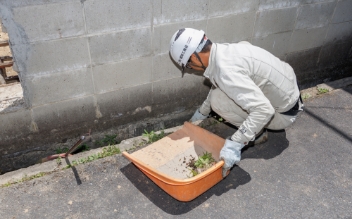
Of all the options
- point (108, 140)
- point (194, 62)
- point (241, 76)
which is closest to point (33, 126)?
point (108, 140)

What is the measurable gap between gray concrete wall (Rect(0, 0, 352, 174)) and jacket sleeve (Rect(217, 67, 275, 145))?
1.04m

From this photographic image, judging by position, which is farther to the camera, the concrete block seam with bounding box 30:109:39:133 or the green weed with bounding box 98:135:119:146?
the green weed with bounding box 98:135:119:146

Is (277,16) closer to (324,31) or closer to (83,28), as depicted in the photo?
(324,31)

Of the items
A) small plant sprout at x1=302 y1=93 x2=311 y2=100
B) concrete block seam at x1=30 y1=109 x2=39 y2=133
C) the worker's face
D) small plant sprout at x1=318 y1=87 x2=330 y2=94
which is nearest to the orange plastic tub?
the worker's face

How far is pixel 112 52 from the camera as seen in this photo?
351cm

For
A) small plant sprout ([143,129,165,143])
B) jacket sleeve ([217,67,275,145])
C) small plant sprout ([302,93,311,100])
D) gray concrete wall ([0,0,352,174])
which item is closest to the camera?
jacket sleeve ([217,67,275,145])

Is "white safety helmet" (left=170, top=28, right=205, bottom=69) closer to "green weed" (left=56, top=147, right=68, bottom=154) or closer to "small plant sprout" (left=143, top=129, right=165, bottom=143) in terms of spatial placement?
"small plant sprout" (left=143, top=129, right=165, bottom=143)

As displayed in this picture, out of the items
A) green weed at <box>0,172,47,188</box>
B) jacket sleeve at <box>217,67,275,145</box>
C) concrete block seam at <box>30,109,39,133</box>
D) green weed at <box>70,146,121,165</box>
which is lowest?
green weed at <box>0,172,47,188</box>

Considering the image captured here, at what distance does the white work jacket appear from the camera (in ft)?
9.75

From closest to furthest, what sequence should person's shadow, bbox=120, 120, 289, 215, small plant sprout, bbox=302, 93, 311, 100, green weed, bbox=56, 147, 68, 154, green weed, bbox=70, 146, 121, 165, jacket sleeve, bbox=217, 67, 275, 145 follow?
jacket sleeve, bbox=217, 67, 275, 145
person's shadow, bbox=120, 120, 289, 215
green weed, bbox=70, 146, 121, 165
green weed, bbox=56, 147, 68, 154
small plant sprout, bbox=302, 93, 311, 100

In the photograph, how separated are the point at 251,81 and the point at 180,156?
1.27m

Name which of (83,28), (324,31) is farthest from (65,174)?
(324,31)

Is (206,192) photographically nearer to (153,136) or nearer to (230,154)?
(230,154)

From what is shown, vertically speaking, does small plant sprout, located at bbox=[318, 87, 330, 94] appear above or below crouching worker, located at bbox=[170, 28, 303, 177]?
below
